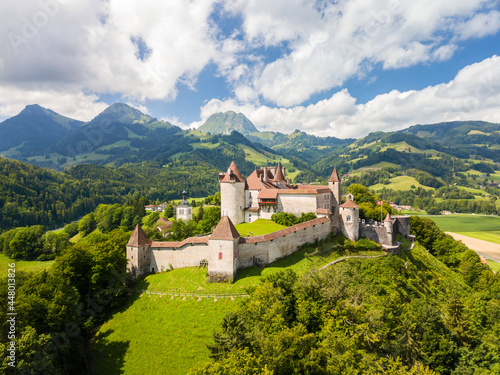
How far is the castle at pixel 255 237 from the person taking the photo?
3419cm

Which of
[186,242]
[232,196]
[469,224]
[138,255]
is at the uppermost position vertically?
[232,196]

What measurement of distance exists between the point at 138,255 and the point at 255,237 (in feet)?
61.6

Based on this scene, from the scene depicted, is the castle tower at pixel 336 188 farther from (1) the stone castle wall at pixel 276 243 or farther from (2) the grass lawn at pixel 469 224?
(2) the grass lawn at pixel 469 224

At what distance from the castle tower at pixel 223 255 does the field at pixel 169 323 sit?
3.98 feet

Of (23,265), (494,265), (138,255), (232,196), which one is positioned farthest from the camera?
(494,265)

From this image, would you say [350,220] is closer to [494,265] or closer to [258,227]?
[258,227]

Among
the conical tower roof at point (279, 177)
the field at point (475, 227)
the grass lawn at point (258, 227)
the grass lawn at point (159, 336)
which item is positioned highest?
the conical tower roof at point (279, 177)

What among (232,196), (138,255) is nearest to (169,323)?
(138,255)

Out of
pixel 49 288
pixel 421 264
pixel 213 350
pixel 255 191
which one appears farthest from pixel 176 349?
pixel 421 264

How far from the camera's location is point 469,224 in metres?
129

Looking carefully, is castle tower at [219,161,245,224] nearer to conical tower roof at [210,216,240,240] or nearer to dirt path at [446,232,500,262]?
conical tower roof at [210,216,240,240]

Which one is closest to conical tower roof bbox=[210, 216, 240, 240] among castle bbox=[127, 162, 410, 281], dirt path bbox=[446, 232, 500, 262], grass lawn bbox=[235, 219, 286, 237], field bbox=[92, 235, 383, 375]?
castle bbox=[127, 162, 410, 281]

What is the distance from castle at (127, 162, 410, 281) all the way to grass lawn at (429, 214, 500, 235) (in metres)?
88.5

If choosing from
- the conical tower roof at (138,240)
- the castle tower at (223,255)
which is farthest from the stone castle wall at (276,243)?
the conical tower roof at (138,240)
